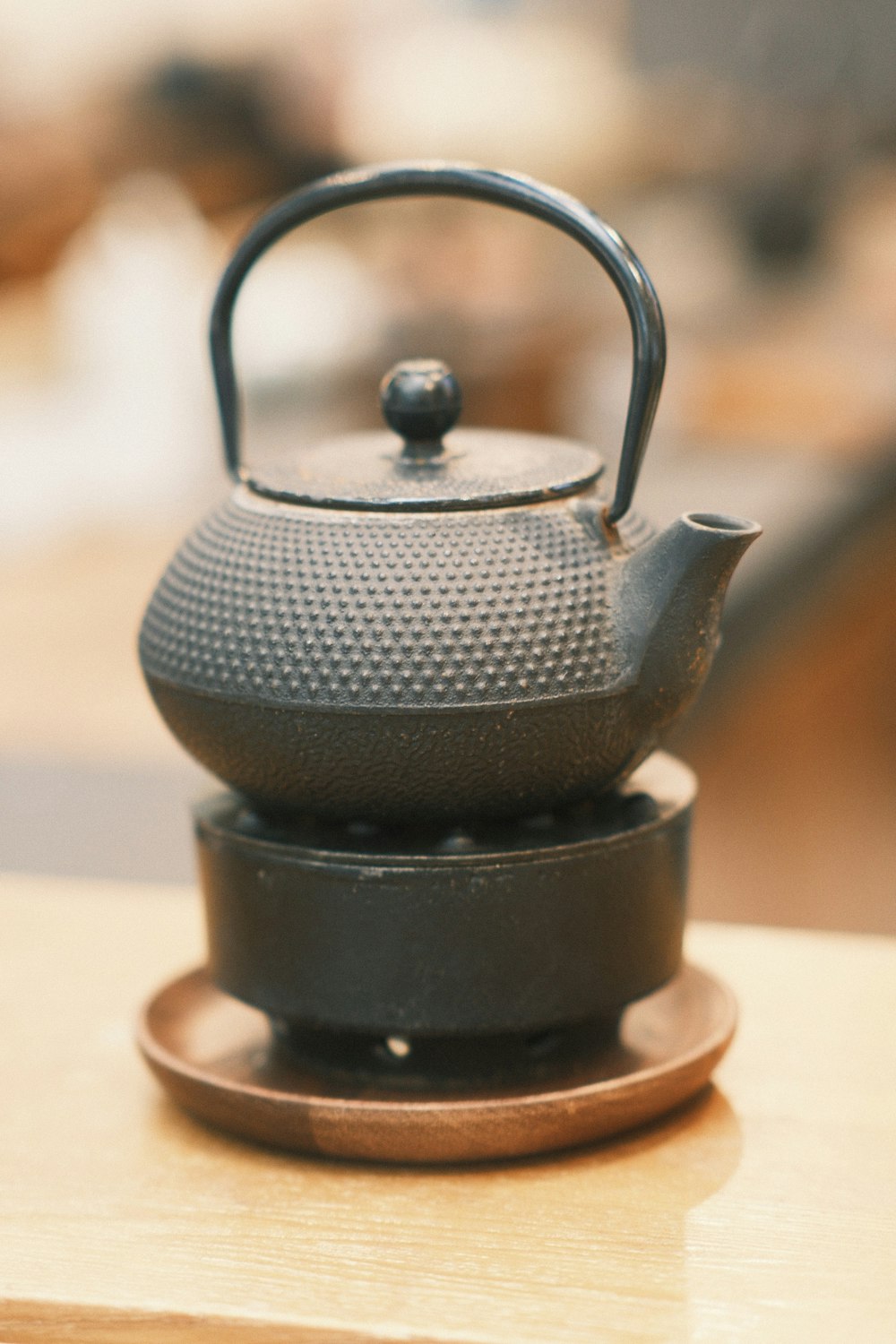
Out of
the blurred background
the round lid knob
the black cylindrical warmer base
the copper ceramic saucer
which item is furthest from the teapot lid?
the blurred background

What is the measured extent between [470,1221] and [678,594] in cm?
40

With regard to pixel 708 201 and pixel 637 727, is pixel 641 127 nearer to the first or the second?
pixel 708 201

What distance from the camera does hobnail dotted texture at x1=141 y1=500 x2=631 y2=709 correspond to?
0.98 metres

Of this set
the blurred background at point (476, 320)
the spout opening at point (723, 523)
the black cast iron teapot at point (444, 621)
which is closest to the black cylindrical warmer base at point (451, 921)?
the black cast iron teapot at point (444, 621)

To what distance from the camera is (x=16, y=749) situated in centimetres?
223

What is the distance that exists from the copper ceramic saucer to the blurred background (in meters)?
0.42

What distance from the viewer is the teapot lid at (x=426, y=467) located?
1.03 m

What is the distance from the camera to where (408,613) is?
98 centimetres

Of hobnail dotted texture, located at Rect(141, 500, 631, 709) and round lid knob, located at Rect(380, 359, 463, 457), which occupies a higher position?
round lid knob, located at Rect(380, 359, 463, 457)

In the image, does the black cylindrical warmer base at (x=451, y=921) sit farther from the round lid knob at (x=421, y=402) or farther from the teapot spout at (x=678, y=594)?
the round lid knob at (x=421, y=402)

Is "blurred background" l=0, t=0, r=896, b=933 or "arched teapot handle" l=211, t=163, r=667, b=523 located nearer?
"arched teapot handle" l=211, t=163, r=667, b=523

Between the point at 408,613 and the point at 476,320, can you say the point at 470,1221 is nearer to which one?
the point at 408,613

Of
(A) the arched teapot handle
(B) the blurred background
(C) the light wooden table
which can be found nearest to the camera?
(C) the light wooden table

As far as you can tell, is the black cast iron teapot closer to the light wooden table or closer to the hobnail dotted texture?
the hobnail dotted texture
